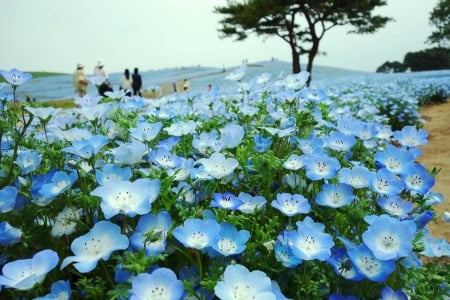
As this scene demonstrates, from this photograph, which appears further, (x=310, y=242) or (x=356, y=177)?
(x=356, y=177)

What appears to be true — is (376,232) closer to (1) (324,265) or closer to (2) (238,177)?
(1) (324,265)

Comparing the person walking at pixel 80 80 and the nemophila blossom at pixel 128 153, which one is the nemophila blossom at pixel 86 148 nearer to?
the nemophila blossom at pixel 128 153

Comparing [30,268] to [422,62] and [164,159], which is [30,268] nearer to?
[164,159]

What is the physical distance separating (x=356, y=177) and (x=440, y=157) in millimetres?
4225

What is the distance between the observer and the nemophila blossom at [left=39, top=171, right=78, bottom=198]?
3.31 ft

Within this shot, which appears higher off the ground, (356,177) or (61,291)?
(356,177)

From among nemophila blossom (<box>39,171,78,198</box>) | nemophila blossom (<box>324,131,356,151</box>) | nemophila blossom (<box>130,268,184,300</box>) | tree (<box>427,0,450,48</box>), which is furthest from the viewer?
tree (<box>427,0,450,48</box>)

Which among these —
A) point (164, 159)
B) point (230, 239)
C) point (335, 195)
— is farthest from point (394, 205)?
point (164, 159)

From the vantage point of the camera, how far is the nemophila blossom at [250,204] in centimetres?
105

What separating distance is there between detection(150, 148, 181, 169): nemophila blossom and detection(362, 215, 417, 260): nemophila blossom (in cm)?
53

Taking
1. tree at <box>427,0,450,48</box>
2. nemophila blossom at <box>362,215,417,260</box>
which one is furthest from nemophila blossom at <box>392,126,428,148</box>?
tree at <box>427,0,450,48</box>

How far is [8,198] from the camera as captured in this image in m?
1.03

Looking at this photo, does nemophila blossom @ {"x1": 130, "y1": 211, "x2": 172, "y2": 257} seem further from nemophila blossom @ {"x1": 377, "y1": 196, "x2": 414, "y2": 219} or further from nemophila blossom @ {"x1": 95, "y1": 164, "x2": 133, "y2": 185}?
nemophila blossom @ {"x1": 377, "y1": 196, "x2": 414, "y2": 219}

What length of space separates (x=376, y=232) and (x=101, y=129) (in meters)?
0.96
